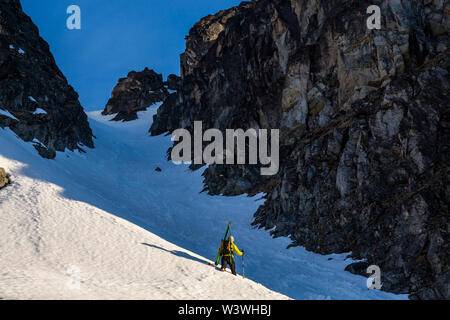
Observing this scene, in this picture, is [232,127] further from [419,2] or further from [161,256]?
[161,256]

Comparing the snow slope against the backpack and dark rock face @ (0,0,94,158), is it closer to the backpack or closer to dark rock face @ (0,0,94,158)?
the backpack

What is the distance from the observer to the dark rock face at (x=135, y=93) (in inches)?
4419

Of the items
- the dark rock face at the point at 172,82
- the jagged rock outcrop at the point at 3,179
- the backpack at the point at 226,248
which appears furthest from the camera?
the dark rock face at the point at 172,82

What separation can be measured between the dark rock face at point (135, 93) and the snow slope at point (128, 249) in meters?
77.5

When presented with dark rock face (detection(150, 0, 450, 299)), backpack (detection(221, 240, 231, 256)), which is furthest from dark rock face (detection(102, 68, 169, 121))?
backpack (detection(221, 240, 231, 256))

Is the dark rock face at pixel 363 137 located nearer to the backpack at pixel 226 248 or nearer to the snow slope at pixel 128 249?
the snow slope at pixel 128 249

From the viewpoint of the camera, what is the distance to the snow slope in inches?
446

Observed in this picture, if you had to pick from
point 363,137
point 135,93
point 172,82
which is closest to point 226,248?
point 363,137

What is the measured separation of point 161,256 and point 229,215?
1639 centimetres

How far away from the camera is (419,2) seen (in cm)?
2350

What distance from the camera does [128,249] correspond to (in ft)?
53.5

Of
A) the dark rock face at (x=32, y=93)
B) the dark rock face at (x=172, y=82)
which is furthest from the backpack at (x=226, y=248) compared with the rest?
the dark rock face at (x=172, y=82)

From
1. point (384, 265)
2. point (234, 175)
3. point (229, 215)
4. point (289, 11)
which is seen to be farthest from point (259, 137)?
point (384, 265)

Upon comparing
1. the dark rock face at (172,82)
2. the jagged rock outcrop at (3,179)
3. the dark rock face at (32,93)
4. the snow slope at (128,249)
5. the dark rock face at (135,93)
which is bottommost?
the snow slope at (128,249)
